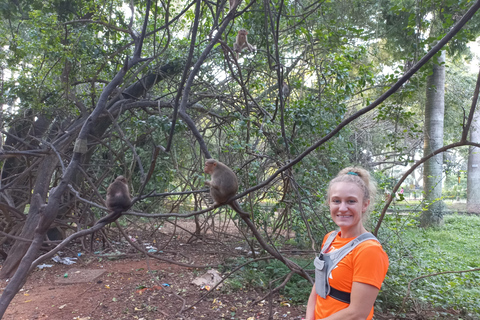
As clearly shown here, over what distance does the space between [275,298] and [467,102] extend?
13.1 metres

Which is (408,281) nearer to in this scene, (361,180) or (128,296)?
(361,180)

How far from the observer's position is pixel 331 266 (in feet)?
5.28

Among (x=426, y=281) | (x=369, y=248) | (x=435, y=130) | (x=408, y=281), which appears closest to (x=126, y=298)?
(x=408, y=281)

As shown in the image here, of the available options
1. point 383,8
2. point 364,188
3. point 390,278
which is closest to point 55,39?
point 364,188

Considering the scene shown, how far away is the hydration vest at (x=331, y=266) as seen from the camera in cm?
153

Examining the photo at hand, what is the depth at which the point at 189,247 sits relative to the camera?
7355 millimetres

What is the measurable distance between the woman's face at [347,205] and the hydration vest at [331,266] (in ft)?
0.38

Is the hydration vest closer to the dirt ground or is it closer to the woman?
the woman

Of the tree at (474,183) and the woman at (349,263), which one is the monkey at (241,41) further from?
the tree at (474,183)

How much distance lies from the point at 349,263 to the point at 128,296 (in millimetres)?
4019

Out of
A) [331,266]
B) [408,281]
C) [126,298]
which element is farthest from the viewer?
[126,298]

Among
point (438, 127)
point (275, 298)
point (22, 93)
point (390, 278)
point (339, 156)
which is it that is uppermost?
point (438, 127)

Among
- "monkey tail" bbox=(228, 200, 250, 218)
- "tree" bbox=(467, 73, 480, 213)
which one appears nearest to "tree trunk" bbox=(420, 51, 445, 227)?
"tree" bbox=(467, 73, 480, 213)

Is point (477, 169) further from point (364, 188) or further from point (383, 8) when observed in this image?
point (364, 188)
